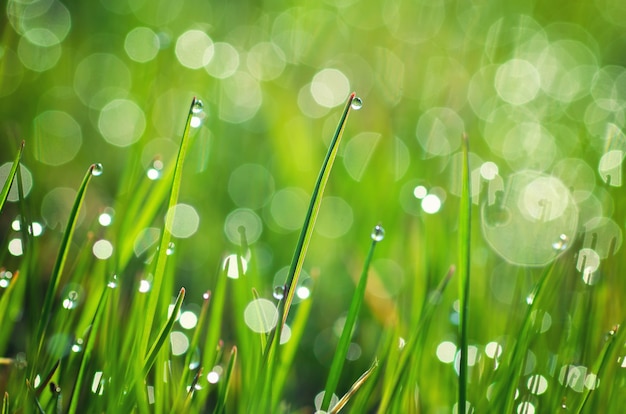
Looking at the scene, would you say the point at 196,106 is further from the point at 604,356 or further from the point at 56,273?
the point at 604,356

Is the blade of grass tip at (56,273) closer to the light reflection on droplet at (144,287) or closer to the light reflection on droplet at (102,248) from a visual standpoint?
the light reflection on droplet at (144,287)

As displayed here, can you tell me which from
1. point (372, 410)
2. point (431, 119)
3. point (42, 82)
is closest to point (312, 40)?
point (431, 119)

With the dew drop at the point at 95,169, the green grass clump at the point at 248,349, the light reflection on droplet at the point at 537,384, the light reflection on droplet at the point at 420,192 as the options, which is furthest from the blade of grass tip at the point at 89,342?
the light reflection on droplet at the point at 420,192

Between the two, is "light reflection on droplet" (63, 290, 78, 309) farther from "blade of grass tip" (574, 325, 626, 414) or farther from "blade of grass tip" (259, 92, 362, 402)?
"blade of grass tip" (574, 325, 626, 414)

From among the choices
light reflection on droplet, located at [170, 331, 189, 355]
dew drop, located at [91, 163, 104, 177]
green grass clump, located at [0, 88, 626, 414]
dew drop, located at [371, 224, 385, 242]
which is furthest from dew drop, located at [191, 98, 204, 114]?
light reflection on droplet, located at [170, 331, 189, 355]

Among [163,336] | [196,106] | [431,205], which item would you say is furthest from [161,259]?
[431,205]

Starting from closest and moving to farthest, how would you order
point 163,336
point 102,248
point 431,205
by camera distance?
1. point 163,336
2. point 102,248
3. point 431,205
